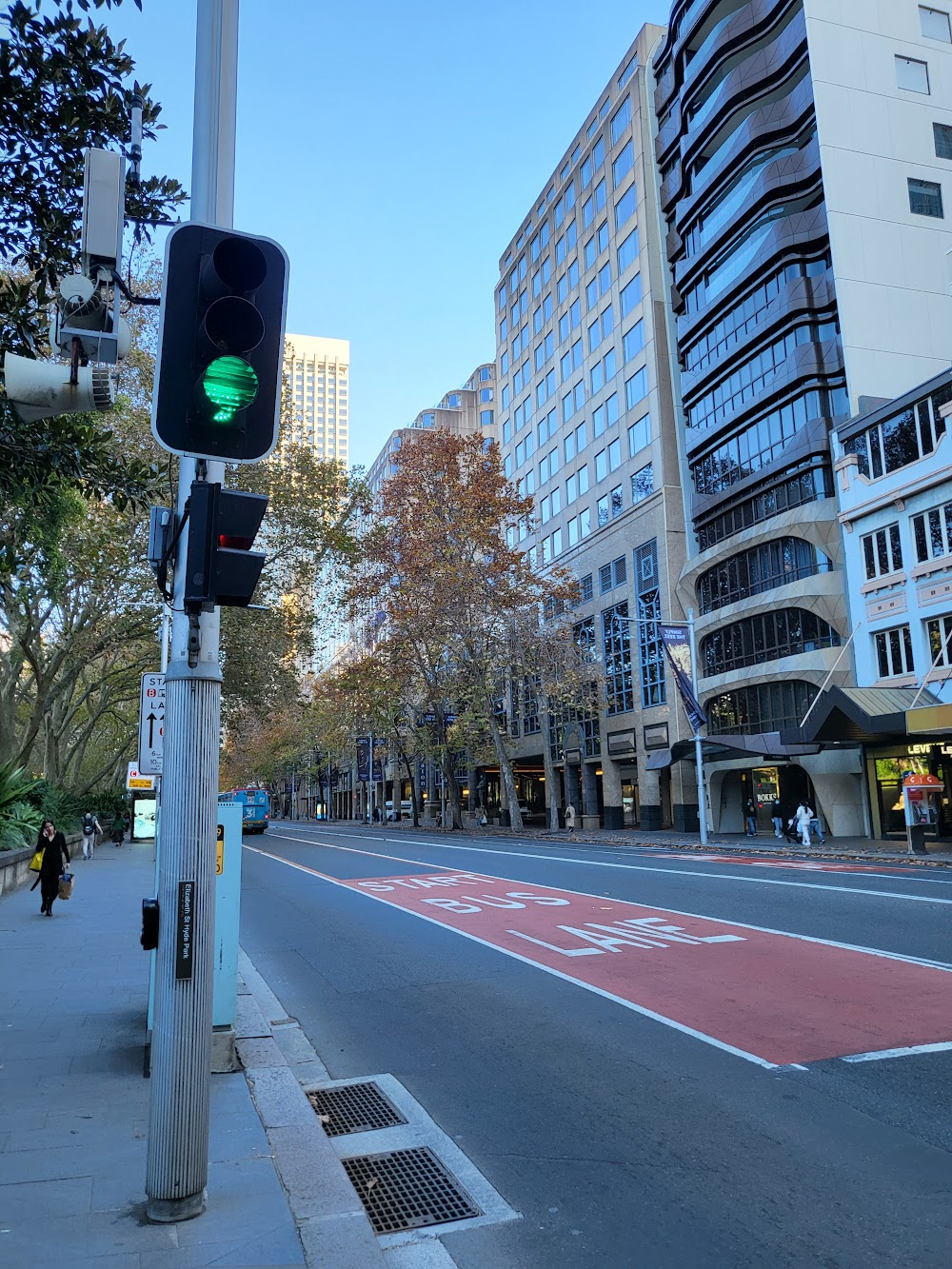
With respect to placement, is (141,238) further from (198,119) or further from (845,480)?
(845,480)

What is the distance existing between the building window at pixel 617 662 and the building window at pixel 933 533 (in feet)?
66.2

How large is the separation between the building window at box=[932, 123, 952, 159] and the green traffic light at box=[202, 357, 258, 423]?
4621cm

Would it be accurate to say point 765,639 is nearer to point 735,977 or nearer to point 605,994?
point 735,977

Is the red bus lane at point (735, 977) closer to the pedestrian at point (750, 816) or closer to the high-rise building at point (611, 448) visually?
the pedestrian at point (750, 816)

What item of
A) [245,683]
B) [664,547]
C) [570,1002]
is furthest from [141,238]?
[664,547]

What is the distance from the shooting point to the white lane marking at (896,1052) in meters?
6.36

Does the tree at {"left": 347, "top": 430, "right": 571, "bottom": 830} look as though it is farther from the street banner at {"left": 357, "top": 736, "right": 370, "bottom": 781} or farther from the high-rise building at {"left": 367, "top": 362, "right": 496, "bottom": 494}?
the high-rise building at {"left": 367, "top": 362, "right": 496, "bottom": 494}

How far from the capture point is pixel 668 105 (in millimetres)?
49250

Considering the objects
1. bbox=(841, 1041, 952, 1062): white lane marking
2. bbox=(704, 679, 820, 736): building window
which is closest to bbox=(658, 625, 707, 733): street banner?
bbox=(704, 679, 820, 736): building window

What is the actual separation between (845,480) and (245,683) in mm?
22877

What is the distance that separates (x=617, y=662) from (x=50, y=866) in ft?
130

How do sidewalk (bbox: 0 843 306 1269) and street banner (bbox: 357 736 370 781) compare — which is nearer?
sidewalk (bbox: 0 843 306 1269)

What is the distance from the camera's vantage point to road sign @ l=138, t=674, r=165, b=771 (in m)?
11.0

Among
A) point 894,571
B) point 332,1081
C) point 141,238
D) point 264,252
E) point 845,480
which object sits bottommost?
point 332,1081
